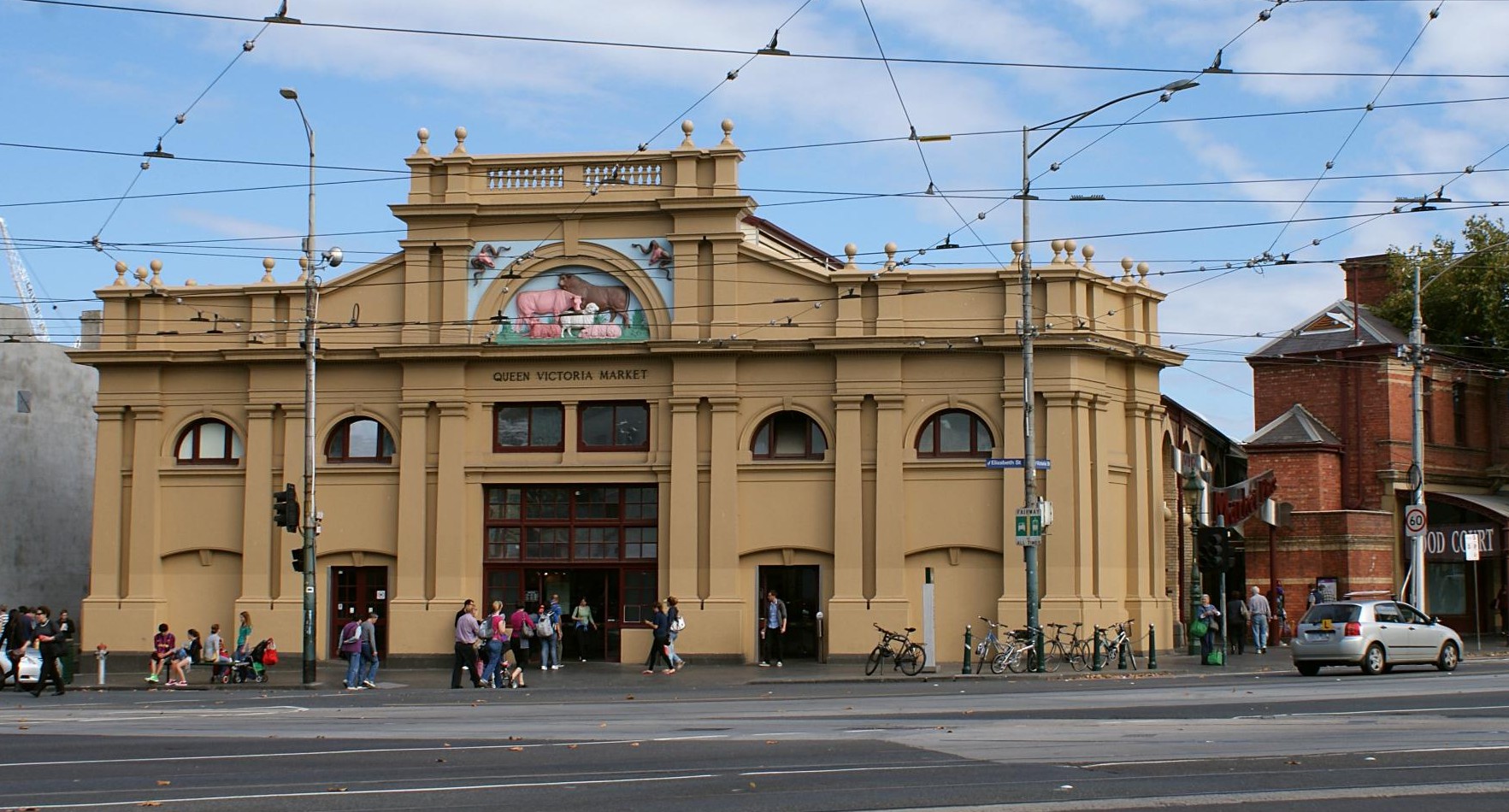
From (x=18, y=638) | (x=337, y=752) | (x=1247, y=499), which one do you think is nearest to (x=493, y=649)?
(x=18, y=638)

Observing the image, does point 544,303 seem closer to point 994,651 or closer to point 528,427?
point 528,427

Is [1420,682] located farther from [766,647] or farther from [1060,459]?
[766,647]

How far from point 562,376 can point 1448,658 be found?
63.0 ft

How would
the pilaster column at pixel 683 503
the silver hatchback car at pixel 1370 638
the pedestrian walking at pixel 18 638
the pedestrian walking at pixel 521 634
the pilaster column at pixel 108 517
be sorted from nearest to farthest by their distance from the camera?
the silver hatchback car at pixel 1370 638, the pedestrian walking at pixel 18 638, the pedestrian walking at pixel 521 634, the pilaster column at pixel 683 503, the pilaster column at pixel 108 517

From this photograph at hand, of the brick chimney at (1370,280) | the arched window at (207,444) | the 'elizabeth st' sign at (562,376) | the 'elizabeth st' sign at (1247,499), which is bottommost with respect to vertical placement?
the 'elizabeth st' sign at (1247,499)

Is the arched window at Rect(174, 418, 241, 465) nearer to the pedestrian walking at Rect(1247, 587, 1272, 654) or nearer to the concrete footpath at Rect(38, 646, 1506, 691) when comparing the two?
the concrete footpath at Rect(38, 646, 1506, 691)

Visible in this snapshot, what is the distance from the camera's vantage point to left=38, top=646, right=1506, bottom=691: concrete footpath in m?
31.6

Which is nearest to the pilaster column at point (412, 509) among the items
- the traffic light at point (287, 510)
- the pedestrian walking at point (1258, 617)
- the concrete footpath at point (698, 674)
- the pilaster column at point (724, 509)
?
the concrete footpath at point (698, 674)

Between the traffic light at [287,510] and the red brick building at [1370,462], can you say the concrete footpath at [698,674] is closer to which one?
the traffic light at [287,510]

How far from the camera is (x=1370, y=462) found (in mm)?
45656

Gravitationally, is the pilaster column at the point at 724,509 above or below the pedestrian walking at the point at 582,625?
above

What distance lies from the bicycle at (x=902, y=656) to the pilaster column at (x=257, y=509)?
14.2 metres

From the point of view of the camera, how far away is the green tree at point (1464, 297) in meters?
50.1

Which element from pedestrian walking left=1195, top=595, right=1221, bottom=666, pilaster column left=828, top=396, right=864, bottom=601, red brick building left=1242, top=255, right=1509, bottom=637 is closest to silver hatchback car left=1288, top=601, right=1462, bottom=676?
pedestrian walking left=1195, top=595, right=1221, bottom=666
